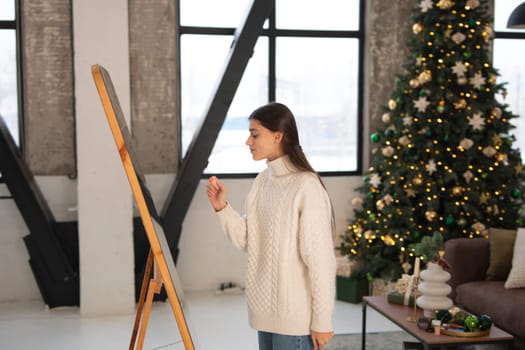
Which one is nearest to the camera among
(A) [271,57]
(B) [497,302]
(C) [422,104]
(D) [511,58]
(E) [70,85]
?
(B) [497,302]

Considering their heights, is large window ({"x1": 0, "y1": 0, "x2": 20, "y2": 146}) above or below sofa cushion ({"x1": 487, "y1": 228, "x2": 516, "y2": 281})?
above

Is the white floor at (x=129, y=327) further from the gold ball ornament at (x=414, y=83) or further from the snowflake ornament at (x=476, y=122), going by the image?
the gold ball ornament at (x=414, y=83)

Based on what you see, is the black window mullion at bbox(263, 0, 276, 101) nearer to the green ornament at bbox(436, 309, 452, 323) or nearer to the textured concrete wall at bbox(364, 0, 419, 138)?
the textured concrete wall at bbox(364, 0, 419, 138)

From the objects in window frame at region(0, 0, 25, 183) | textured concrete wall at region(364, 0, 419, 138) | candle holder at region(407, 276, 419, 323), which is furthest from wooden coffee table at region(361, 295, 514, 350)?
window frame at region(0, 0, 25, 183)

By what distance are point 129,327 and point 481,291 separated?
105 inches

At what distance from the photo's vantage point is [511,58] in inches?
276

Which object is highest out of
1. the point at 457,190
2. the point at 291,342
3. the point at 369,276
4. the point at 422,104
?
the point at 422,104

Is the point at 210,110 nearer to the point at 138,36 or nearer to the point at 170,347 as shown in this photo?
the point at 138,36

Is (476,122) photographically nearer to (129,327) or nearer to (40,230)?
(129,327)

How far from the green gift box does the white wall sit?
82 centimetres

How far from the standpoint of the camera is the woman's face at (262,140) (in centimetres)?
234

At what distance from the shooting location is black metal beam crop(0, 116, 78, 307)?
5375mm

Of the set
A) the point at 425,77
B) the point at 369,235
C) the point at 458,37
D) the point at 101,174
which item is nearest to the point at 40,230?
the point at 101,174

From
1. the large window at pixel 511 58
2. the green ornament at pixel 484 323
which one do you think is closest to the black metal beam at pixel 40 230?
the green ornament at pixel 484 323
